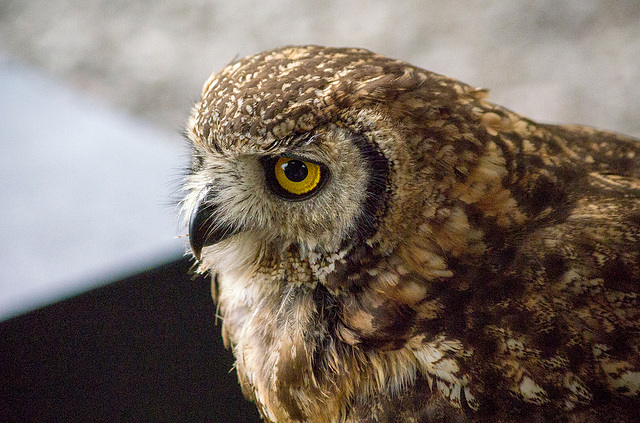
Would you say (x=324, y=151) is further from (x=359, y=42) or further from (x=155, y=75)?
(x=155, y=75)

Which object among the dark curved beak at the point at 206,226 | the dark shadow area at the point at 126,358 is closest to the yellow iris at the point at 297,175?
the dark curved beak at the point at 206,226

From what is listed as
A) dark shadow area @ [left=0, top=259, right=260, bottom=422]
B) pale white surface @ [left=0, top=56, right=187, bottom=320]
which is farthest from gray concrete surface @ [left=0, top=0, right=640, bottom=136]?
dark shadow area @ [left=0, top=259, right=260, bottom=422]

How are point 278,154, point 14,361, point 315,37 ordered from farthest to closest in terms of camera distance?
1. point 315,37
2. point 14,361
3. point 278,154

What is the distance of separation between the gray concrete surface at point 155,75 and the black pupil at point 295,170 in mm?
1280

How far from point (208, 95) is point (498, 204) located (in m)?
0.60

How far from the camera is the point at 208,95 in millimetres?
1123

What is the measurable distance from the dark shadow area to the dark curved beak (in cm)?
87

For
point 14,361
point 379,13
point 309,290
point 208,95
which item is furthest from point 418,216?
point 379,13

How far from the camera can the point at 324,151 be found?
0.96 metres

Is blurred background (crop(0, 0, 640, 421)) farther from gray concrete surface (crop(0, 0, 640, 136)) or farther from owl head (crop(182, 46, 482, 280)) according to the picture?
owl head (crop(182, 46, 482, 280))

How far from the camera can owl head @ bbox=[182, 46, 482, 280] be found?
97 cm

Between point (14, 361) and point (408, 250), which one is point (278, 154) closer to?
point (408, 250)

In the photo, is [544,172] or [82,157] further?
[82,157]

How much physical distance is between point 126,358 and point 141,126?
205cm
